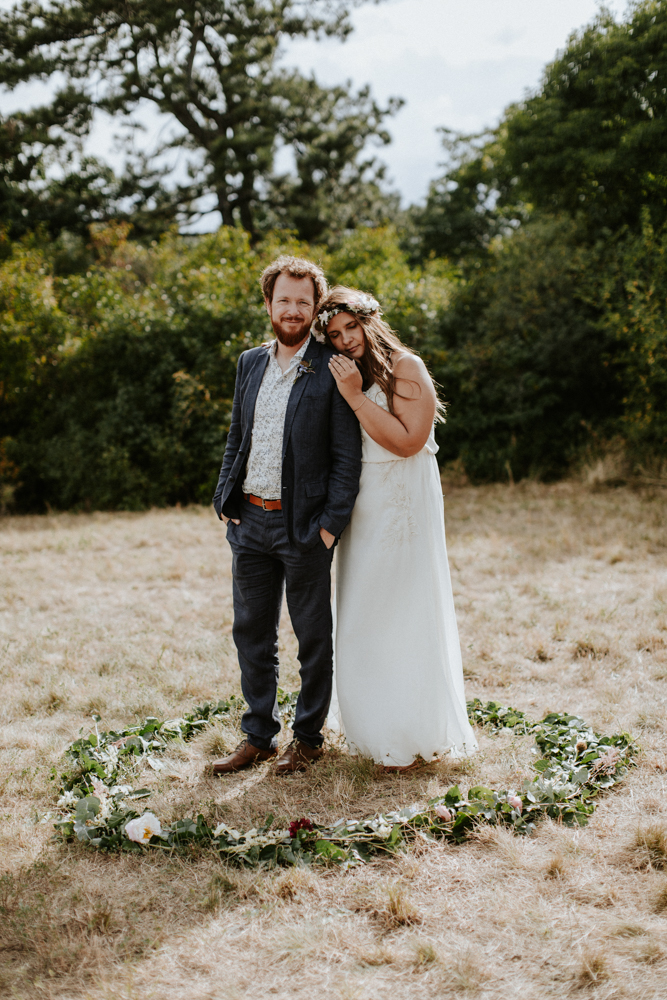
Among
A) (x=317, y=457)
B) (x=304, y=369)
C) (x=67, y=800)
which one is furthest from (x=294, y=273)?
(x=67, y=800)

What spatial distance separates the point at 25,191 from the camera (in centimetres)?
1958

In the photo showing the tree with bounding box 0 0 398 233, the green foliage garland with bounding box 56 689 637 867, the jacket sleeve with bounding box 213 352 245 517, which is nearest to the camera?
the green foliage garland with bounding box 56 689 637 867

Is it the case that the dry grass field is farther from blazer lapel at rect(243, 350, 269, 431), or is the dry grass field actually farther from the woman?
blazer lapel at rect(243, 350, 269, 431)

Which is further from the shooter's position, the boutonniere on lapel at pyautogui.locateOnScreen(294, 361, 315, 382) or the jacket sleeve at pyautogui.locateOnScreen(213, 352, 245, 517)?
the jacket sleeve at pyautogui.locateOnScreen(213, 352, 245, 517)

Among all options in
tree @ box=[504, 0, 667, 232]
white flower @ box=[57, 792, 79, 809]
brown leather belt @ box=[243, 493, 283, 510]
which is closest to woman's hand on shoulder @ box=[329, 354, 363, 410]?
brown leather belt @ box=[243, 493, 283, 510]

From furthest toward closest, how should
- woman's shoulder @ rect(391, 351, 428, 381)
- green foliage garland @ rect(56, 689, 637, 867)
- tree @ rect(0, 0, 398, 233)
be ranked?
tree @ rect(0, 0, 398, 233), woman's shoulder @ rect(391, 351, 428, 381), green foliage garland @ rect(56, 689, 637, 867)

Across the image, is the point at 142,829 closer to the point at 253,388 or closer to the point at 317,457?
the point at 317,457

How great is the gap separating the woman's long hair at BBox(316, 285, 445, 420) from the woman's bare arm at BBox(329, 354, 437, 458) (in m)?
0.04

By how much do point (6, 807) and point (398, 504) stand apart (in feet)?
6.91

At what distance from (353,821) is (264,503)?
1.34 m

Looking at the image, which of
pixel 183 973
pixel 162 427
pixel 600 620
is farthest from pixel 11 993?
pixel 162 427

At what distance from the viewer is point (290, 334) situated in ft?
10.1

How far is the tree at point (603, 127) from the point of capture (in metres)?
10.1

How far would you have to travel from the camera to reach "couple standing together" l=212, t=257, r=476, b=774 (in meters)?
3.02
